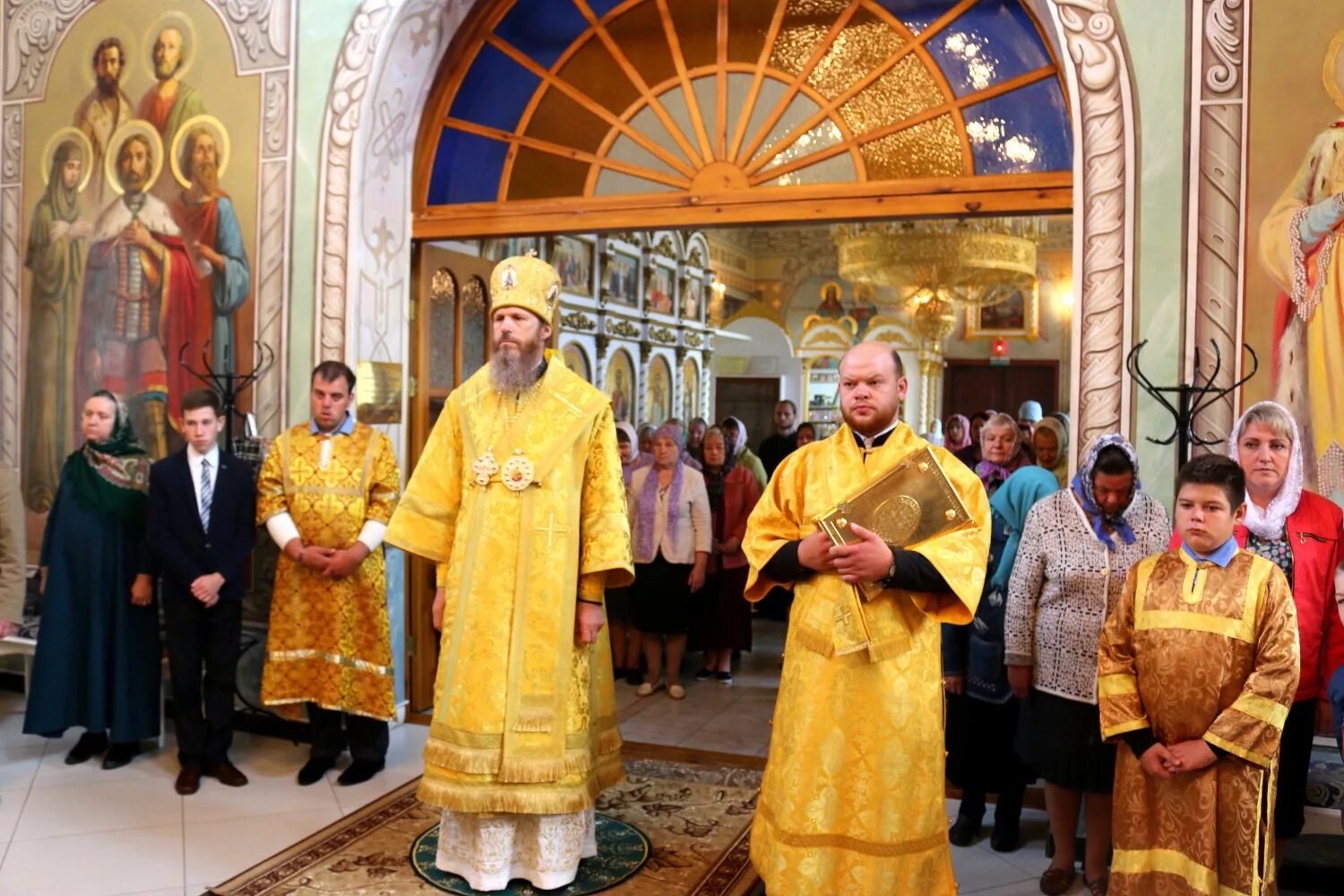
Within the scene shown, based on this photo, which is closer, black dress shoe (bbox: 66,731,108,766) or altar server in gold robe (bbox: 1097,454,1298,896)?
altar server in gold robe (bbox: 1097,454,1298,896)

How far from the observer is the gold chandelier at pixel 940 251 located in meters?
13.4

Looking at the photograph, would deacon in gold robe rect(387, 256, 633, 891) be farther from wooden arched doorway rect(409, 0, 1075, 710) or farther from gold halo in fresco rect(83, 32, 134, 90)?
gold halo in fresco rect(83, 32, 134, 90)

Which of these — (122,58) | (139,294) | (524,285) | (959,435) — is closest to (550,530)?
(524,285)

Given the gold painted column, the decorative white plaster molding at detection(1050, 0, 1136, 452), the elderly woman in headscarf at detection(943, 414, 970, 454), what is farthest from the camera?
the gold painted column

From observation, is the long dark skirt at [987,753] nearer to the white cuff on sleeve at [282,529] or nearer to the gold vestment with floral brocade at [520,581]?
the gold vestment with floral brocade at [520,581]

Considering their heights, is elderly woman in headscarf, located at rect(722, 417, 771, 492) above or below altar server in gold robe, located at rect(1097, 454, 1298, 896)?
above

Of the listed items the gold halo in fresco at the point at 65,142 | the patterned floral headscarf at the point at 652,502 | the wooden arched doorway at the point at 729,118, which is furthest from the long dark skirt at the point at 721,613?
the gold halo in fresco at the point at 65,142

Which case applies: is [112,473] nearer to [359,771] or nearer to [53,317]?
[53,317]

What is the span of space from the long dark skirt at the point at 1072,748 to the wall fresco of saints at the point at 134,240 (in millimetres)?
4232

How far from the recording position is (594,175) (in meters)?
5.82

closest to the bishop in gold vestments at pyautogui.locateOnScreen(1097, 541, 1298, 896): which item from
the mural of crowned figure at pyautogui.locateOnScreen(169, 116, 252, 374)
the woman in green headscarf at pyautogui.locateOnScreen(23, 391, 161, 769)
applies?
the woman in green headscarf at pyautogui.locateOnScreen(23, 391, 161, 769)

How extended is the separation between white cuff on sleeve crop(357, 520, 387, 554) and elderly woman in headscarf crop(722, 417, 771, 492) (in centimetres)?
293

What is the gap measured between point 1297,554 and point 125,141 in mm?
5870

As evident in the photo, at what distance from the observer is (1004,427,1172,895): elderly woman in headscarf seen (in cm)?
386
